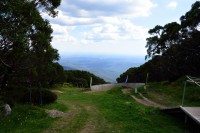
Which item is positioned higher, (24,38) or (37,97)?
(24,38)

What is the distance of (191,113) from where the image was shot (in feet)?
52.7

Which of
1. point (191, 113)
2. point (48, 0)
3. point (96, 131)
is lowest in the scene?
point (96, 131)

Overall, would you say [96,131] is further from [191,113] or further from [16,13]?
[16,13]

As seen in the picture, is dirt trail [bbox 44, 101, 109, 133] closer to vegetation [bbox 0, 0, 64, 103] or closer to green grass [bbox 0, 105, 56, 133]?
green grass [bbox 0, 105, 56, 133]

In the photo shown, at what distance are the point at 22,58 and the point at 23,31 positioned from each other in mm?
3778

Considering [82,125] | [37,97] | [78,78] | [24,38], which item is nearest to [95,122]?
[82,125]

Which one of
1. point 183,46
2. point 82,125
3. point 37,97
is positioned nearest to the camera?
point 82,125

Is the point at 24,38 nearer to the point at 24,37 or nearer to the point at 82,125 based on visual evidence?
the point at 24,37

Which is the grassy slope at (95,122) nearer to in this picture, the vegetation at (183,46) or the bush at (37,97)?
the bush at (37,97)

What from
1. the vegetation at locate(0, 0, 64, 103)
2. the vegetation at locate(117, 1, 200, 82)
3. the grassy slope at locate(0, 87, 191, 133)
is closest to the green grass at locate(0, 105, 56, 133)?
the grassy slope at locate(0, 87, 191, 133)

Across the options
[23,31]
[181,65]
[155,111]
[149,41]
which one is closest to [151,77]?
[149,41]

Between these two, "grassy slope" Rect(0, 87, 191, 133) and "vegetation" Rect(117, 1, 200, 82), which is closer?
"grassy slope" Rect(0, 87, 191, 133)

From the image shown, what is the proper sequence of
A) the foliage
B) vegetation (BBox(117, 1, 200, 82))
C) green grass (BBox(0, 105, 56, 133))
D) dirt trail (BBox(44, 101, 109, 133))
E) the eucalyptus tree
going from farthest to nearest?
the foliage < vegetation (BBox(117, 1, 200, 82)) < the eucalyptus tree < dirt trail (BBox(44, 101, 109, 133)) < green grass (BBox(0, 105, 56, 133))

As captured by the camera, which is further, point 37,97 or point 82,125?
point 37,97
